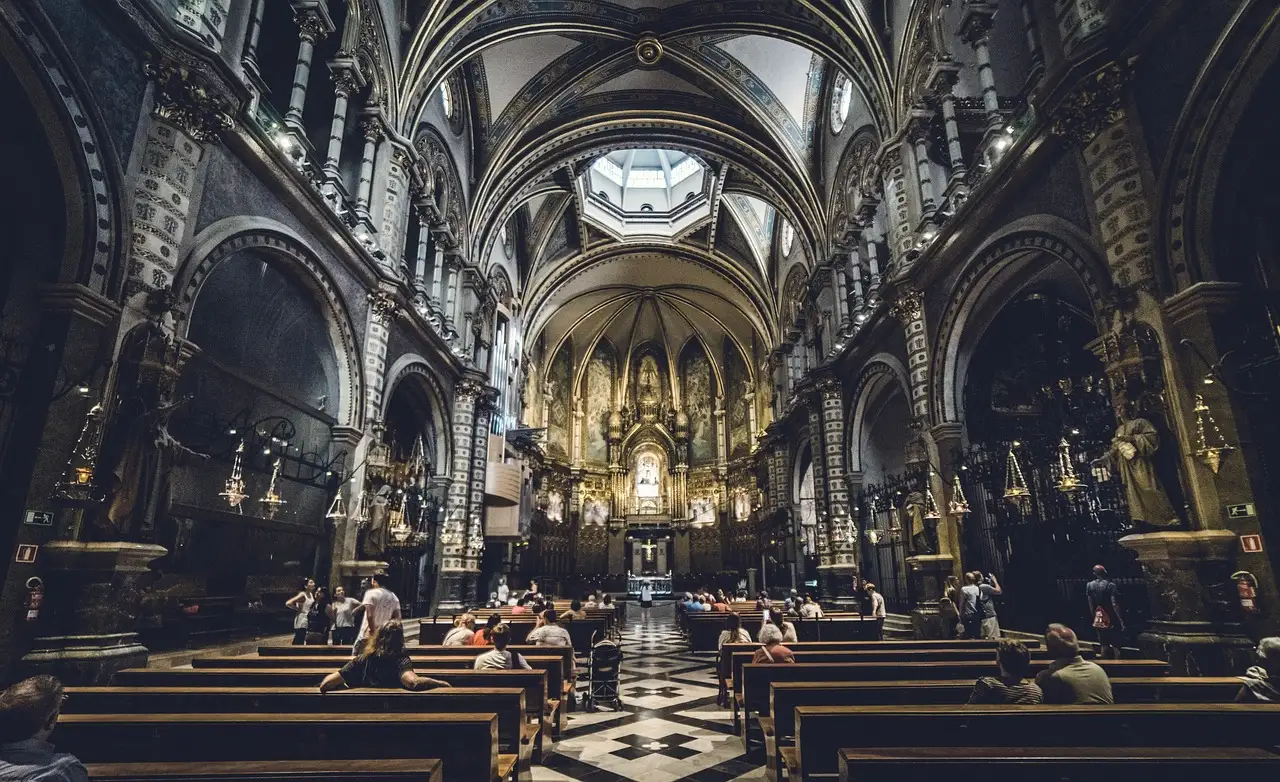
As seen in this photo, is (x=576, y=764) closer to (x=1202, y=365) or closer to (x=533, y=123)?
(x=1202, y=365)

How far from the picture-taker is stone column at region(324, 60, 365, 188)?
12.7 metres

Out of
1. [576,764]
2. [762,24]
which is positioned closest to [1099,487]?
[576,764]

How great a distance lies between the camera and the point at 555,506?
114 feet

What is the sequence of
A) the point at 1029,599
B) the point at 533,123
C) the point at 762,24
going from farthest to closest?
the point at 533,123
the point at 762,24
the point at 1029,599

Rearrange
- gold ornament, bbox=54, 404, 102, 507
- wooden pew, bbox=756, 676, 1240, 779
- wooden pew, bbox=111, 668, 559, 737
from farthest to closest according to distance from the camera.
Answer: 1. gold ornament, bbox=54, 404, 102, 507
2. wooden pew, bbox=111, 668, 559, 737
3. wooden pew, bbox=756, 676, 1240, 779

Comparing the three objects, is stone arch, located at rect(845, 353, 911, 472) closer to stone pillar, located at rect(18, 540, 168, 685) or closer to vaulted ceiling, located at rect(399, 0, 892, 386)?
vaulted ceiling, located at rect(399, 0, 892, 386)

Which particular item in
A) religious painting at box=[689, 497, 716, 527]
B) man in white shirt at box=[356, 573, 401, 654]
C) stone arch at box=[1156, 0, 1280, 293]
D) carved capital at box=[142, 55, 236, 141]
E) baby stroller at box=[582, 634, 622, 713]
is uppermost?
carved capital at box=[142, 55, 236, 141]

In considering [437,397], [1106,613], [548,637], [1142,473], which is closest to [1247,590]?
[1142,473]

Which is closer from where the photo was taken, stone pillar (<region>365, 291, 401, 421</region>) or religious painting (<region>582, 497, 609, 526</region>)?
stone pillar (<region>365, 291, 401, 421</region>)

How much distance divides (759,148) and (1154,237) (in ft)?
55.5

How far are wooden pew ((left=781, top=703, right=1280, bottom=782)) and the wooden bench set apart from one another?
234 cm

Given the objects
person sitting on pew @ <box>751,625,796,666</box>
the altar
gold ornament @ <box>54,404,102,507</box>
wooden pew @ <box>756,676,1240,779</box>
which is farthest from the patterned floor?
the altar

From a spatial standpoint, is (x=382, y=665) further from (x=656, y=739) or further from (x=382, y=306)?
(x=382, y=306)

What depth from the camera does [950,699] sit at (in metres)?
4.64
